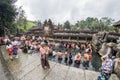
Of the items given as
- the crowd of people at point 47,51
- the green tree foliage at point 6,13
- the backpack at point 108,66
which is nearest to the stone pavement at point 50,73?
the crowd of people at point 47,51

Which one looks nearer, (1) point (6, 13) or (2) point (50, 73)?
(2) point (50, 73)

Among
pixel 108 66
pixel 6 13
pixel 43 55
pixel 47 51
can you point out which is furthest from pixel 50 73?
pixel 6 13

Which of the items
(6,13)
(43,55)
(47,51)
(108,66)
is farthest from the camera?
(6,13)

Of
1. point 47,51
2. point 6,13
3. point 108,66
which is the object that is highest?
point 6,13

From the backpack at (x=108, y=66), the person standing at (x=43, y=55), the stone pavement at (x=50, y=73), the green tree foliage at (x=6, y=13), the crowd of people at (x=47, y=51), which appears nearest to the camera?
the backpack at (x=108, y=66)

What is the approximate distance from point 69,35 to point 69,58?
17.7m

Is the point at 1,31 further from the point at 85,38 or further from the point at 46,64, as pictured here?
the point at 46,64

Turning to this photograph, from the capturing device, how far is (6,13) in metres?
28.9

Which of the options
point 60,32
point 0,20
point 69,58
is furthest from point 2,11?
point 60,32

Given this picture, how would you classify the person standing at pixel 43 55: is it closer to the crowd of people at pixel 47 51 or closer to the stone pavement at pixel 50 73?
the crowd of people at pixel 47 51

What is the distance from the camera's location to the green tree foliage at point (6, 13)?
2809cm

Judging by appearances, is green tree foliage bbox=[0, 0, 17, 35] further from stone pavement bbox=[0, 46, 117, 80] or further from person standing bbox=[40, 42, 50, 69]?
person standing bbox=[40, 42, 50, 69]

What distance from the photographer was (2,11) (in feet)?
93.5

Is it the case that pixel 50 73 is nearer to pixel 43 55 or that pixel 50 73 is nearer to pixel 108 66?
pixel 43 55
